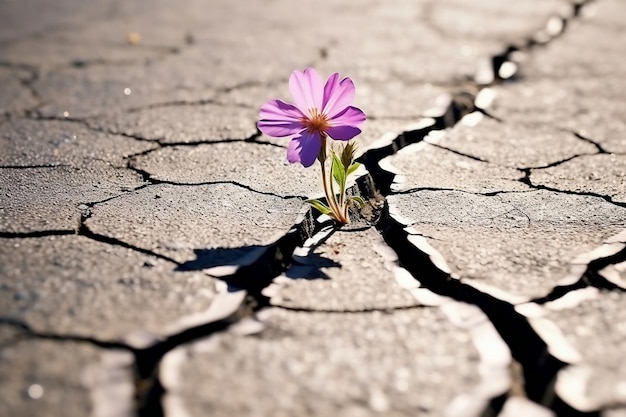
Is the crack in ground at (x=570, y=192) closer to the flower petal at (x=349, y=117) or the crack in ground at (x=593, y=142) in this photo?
the crack in ground at (x=593, y=142)

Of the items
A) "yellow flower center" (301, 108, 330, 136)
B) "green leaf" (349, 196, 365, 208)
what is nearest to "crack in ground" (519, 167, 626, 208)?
"green leaf" (349, 196, 365, 208)

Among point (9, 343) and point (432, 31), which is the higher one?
point (432, 31)

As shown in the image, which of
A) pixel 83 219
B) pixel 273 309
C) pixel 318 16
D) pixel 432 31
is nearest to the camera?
pixel 273 309

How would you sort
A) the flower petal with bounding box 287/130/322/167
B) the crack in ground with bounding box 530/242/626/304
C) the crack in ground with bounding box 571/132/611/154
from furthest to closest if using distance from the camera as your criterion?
the crack in ground with bounding box 571/132/611/154, the flower petal with bounding box 287/130/322/167, the crack in ground with bounding box 530/242/626/304

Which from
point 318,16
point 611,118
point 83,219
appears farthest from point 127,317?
point 318,16

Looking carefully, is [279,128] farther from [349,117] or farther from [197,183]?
[197,183]

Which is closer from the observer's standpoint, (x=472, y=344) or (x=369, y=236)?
(x=472, y=344)

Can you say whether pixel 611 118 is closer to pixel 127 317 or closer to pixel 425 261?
pixel 425 261

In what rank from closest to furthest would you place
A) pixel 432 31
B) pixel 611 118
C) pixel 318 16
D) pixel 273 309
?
pixel 273 309 → pixel 611 118 → pixel 432 31 → pixel 318 16

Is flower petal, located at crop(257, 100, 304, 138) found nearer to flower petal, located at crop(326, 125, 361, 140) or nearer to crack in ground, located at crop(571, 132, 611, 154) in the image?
flower petal, located at crop(326, 125, 361, 140)
